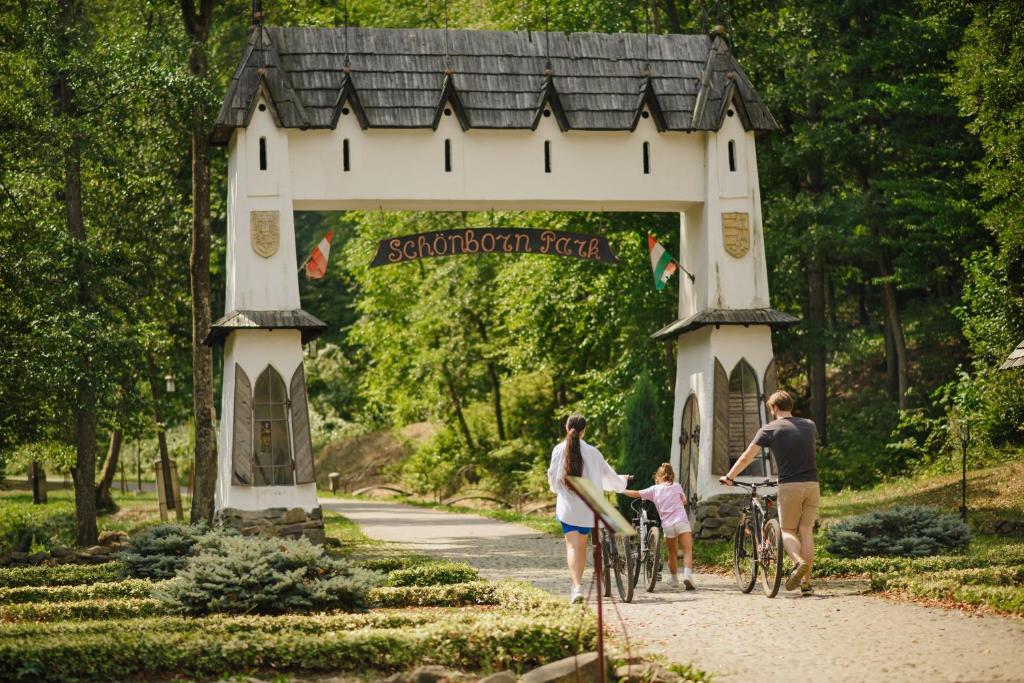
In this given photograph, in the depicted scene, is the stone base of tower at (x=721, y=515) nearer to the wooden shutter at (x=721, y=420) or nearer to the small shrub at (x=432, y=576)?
the wooden shutter at (x=721, y=420)

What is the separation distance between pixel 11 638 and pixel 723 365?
12.1 m

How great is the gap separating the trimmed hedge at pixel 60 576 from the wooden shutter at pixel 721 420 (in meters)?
8.56

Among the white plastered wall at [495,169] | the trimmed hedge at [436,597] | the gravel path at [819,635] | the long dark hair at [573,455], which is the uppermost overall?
the white plastered wall at [495,169]

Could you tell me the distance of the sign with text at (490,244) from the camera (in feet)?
65.4

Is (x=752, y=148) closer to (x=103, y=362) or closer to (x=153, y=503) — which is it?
(x=103, y=362)

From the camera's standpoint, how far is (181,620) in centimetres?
1157

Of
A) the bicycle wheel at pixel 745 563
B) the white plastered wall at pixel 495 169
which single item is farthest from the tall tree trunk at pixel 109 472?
the bicycle wheel at pixel 745 563

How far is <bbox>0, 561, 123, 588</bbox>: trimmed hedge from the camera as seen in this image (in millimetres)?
16175

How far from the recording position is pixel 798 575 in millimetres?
13305

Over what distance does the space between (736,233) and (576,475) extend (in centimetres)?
828

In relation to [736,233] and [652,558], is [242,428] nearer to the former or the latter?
[652,558]

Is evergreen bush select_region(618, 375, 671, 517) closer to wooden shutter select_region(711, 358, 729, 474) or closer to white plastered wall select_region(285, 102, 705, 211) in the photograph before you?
wooden shutter select_region(711, 358, 729, 474)

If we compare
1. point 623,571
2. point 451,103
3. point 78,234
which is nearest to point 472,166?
point 451,103

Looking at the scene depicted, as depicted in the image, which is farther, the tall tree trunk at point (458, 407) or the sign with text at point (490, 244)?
the tall tree trunk at point (458, 407)
